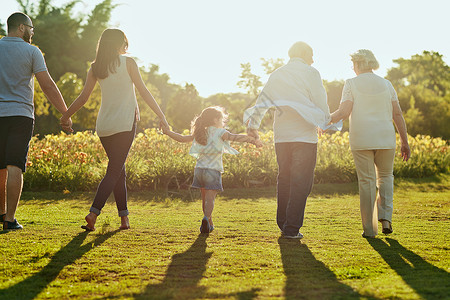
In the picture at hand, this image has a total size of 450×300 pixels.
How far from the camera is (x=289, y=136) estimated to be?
4.50m

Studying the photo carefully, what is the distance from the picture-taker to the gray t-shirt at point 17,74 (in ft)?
14.9

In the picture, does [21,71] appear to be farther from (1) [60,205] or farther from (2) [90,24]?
(2) [90,24]

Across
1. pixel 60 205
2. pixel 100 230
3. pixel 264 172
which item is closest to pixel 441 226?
pixel 100 230

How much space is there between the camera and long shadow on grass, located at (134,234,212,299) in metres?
2.71

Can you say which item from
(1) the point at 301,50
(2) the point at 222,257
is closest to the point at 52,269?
(2) the point at 222,257

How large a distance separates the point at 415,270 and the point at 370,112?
5.87 ft

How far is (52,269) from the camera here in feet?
10.7

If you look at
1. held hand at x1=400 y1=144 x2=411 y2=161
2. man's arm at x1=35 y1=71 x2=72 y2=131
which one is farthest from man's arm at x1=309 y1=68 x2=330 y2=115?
man's arm at x1=35 y1=71 x2=72 y2=131

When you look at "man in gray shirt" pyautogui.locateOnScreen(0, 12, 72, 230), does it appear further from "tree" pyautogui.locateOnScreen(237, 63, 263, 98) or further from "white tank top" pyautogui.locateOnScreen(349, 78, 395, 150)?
"tree" pyautogui.locateOnScreen(237, 63, 263, 98)

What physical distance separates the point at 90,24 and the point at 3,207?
32521 millimetres

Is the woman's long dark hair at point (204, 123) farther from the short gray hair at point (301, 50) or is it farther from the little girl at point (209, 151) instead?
the short gray hair at point (301, 50)

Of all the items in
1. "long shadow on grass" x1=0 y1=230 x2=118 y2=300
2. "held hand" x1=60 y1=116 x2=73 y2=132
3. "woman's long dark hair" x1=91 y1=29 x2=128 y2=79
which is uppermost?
"woman's long dark hair" x1=91 y1=29 x2=128 y2=79

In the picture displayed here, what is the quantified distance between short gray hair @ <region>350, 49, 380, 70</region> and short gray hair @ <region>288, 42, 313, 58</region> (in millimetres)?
513

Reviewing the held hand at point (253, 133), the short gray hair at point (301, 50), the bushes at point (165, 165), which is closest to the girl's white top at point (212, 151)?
the held hand at point (253, 133)
